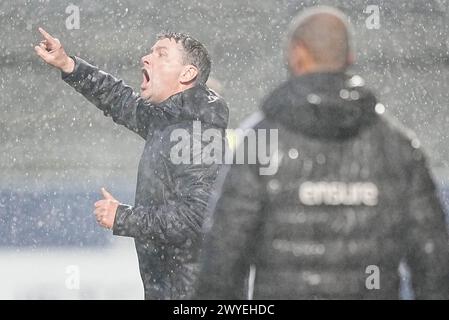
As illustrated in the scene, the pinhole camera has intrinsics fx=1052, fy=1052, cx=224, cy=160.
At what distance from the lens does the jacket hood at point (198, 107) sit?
297cm

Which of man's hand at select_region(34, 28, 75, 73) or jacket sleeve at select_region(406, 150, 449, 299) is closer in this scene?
jacket sleeve at select_region(406, 150, 449, 299)

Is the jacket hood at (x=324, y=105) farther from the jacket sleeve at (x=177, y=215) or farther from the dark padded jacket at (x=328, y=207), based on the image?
the jacket sleeve at (x=177, y=215)

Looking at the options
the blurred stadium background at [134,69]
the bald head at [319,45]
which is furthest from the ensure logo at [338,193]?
the blurred stadium background at [134,69]

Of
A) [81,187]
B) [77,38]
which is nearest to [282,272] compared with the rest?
[81,187]

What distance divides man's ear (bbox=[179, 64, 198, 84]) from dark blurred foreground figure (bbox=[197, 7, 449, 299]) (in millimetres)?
1109

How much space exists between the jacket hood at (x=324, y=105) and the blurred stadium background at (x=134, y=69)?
5.60 m

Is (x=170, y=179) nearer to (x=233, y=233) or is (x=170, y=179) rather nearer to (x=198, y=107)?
(x=198, y=107)

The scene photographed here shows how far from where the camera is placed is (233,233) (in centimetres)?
195

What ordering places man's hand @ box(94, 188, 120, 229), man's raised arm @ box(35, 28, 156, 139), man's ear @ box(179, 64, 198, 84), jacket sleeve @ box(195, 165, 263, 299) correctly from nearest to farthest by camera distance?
1. jacket sleeve @ box(195, 165, 263, 299)
2. man's hand @ box(94, 188, 120, 229)
3. man's ear @ box(179, 64, 198, 84)
4. man's raised arm @ box(35, 28, 156, 139)

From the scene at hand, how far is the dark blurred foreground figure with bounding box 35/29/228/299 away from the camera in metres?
2.89

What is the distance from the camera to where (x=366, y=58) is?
8.08m

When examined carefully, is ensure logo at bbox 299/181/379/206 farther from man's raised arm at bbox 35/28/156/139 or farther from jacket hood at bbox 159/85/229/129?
man's raised arm at bbox 35/28/156/139

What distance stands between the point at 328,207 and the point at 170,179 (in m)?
1.03

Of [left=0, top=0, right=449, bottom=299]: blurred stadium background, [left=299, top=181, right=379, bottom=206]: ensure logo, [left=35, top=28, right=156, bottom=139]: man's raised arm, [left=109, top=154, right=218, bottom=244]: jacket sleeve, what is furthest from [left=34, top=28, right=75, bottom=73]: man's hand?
[left=0, top=0, right=449, bottom=299]: blurred stadium background
